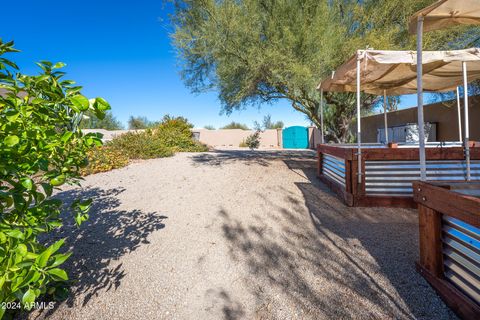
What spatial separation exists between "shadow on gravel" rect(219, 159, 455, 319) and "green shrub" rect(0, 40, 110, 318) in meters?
1.47

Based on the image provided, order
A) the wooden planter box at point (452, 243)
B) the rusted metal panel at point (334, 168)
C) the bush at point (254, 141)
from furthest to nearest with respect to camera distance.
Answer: the bush at point (254, 141) → the rusted metal panel at point (334, 168) → the wooden planter box at point (452, 243)

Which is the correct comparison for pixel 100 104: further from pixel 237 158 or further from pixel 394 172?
pixel 237 158

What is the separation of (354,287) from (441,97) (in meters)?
8.65

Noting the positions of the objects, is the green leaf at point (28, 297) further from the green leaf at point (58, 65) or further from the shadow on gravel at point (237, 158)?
the shadow on gravel at point (237, 158)

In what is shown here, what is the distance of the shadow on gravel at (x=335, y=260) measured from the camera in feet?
6.03

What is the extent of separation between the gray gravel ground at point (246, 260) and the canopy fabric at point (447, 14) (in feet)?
7.63

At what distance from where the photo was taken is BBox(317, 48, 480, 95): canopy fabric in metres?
3.54

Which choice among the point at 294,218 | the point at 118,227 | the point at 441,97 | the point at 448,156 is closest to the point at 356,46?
the point at 448,156

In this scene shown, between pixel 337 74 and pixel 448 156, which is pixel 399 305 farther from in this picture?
pixel 337 74

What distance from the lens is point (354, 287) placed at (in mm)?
2033

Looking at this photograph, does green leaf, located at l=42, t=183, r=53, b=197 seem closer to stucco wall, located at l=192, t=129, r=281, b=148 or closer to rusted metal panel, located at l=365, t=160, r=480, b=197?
rusted metal panel, located at l=365, t=160, r=480, b=197

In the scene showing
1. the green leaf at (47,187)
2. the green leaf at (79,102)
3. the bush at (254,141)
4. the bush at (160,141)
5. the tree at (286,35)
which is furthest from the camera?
the bush at (254,141)

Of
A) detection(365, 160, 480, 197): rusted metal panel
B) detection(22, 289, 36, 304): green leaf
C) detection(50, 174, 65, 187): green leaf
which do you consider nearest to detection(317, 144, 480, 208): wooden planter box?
detection(365, 160, 480, 197): rusted metal panel

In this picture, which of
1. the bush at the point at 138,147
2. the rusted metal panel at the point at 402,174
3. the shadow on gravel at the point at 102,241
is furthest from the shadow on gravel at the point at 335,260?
the bush at the point at 138,147
